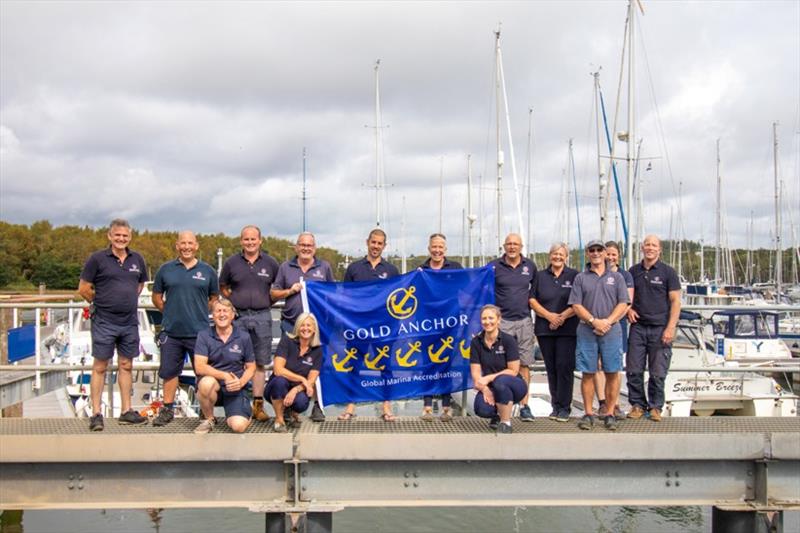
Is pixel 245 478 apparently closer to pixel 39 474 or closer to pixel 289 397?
pixel 289 397

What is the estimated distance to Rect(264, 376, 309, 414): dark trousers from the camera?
6.59 metres

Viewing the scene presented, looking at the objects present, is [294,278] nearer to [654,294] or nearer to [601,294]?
[601,294]

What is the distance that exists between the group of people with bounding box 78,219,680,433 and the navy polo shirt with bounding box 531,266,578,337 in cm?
1

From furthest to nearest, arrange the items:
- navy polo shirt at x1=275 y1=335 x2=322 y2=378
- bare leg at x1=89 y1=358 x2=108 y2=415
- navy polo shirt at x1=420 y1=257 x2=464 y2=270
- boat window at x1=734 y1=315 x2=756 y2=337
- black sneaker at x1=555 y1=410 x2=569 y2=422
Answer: boat window at x1=734 y1=315 x2=756 y2=337 → navy polo shirt at x1=420 y1=257 x2=464 y2=270 → black sneaker at x1=555 y1=410 x2=569 y2=422 → bare leg at x1=89 y1=358 x2=108 y2=415 → navy polo shirt at x1=275 y1=335 x2=322 y2=378

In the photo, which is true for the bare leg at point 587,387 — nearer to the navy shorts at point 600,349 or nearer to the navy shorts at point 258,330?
the navy shorts at point 600,349

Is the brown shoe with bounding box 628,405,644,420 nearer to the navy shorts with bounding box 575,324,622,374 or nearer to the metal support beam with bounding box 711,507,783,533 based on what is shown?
the navy shorts with bounding box 575,324,622,374

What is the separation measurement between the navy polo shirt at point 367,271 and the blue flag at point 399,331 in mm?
140

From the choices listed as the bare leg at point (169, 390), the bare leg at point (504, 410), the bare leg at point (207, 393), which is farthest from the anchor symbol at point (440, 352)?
the bare leg at point (169, 390)

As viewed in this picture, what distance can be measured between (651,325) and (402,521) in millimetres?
6363

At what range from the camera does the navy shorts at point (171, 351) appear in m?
6.98

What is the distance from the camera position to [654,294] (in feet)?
24.3

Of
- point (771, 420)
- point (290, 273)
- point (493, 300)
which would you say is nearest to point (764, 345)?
point (771, 420)

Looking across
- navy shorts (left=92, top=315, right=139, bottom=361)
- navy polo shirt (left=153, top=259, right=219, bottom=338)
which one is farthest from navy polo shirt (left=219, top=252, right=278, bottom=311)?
navy shorts (left=92, top=315, right=139, bottom=361)

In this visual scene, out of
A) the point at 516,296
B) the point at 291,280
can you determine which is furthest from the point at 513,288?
the point at 291,280
